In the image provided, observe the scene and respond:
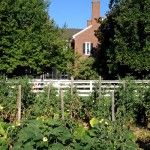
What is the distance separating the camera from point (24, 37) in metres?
32.0

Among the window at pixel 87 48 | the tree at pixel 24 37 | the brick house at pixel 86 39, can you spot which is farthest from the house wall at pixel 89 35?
the tree at pixel 24 37

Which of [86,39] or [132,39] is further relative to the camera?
[86,39]

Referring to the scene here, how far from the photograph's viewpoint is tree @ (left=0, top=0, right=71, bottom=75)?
31.2 meters

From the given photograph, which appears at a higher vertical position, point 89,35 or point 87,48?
point 89,35

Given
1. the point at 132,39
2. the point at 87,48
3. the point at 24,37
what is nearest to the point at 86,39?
the point at 87,48

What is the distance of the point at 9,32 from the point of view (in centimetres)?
3166

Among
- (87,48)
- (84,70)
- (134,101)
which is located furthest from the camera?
(87,48)

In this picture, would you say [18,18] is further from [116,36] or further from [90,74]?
[90,74]

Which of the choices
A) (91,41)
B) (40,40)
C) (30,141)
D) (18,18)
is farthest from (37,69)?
(30,141)

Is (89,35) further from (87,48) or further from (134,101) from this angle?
(134,101)

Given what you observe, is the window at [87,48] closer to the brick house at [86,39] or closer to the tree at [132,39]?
the brick house at [86,39]

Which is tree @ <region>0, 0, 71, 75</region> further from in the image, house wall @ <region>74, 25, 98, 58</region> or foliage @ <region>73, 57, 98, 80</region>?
house wall @ <region>74, 25, 98, 58</region>

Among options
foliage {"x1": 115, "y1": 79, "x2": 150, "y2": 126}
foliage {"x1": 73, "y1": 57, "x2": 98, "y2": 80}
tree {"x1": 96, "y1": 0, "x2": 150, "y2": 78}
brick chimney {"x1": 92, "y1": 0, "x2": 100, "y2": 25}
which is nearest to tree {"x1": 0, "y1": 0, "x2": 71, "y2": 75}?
tree {"x1": 96, "y1": 0, "x2": 150, "y2": 78}

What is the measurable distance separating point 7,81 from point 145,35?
733 inches
